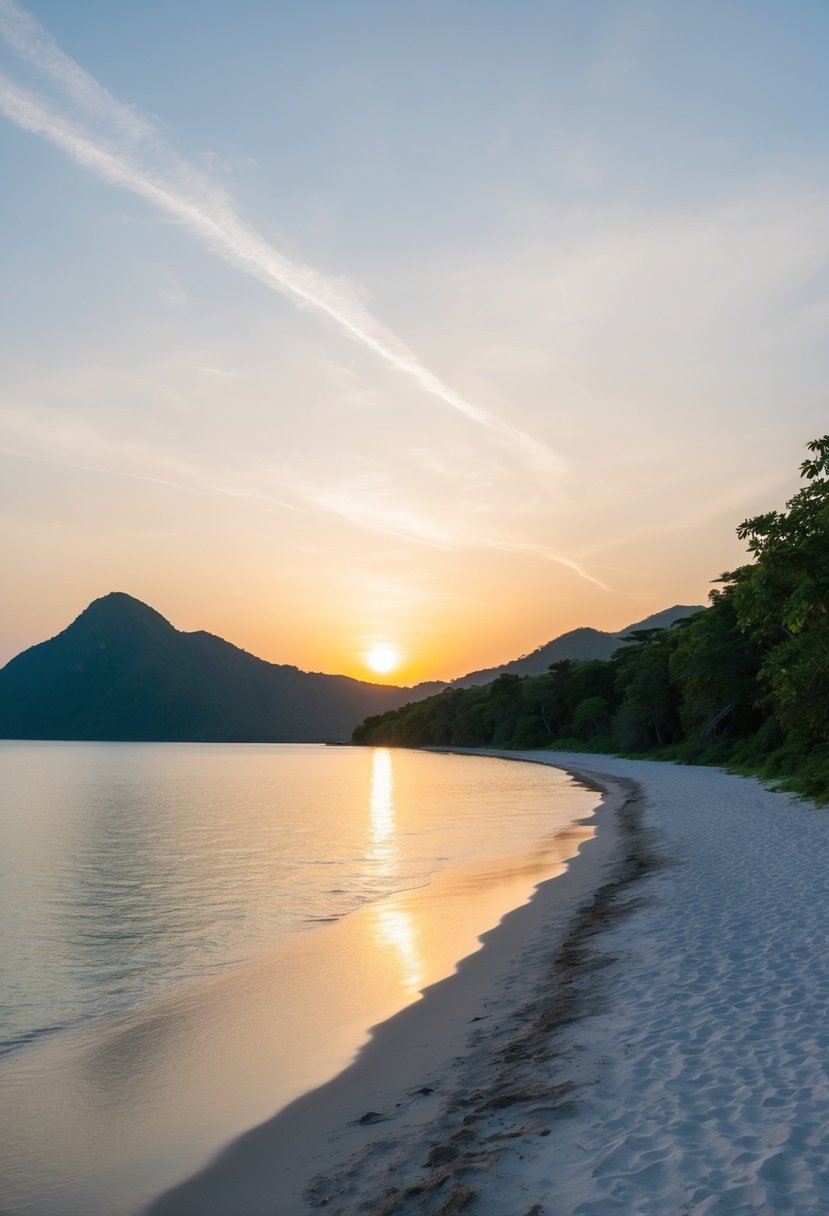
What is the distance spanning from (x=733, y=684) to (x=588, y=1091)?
56.6m

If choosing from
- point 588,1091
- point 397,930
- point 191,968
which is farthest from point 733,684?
point 588,1091

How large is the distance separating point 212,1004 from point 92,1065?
247cm

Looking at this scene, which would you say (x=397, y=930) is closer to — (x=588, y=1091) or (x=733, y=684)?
(x=588, y=1091)

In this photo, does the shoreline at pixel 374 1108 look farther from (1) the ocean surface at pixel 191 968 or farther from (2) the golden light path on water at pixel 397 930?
(2) the golden light path on water at pixel 397 930

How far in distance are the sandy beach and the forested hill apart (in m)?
14.8

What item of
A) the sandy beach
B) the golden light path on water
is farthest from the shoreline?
the golden light path on water

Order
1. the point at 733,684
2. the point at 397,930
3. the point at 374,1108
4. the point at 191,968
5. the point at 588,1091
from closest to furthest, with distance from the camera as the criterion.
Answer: the point at 588,1091 → the point at 374,1108 → the point at 191,968 → the point at 397,930 → the point at 733,684

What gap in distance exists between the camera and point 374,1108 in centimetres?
771

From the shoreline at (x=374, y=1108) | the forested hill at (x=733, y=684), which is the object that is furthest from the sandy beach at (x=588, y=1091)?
the forested hill at (x=733, y=684)

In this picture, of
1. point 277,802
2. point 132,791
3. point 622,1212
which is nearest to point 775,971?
point 622,1212

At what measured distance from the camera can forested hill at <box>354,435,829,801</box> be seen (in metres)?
26.1

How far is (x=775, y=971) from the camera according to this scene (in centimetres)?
1005

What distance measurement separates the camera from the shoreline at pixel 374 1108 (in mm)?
6262

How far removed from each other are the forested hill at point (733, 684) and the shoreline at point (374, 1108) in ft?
54.5
